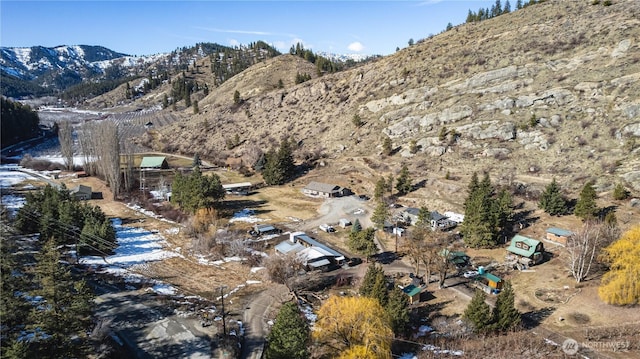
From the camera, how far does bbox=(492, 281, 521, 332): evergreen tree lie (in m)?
30.1

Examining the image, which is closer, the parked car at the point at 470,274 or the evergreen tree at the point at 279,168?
the parked car at the point at 470,274

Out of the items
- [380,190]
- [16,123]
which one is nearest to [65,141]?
[16,123]

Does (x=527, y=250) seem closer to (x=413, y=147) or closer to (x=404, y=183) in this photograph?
(x=404, y=183)

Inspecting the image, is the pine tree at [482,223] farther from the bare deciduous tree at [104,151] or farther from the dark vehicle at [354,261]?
the bare deciduous tree at [104,151]

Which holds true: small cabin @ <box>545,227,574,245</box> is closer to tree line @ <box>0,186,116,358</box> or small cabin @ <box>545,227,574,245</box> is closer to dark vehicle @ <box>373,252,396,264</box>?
dark vehicle @ <box>373,252,396,264</box>

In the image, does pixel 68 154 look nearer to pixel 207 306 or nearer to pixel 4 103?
pixel 4 103

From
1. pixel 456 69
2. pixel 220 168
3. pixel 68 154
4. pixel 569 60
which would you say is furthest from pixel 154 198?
pixel 569 60

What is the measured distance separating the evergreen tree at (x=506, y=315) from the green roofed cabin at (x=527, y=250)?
1527 centimetres

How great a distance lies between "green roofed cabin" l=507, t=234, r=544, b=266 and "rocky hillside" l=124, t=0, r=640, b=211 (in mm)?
18842

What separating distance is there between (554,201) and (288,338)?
46.7 metres

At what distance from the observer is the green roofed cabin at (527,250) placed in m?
43.2

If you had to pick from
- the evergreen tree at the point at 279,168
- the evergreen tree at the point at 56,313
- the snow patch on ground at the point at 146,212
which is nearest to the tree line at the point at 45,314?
the evergreen tree at the point at 56,313

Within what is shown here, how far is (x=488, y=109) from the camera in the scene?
78.8 metres

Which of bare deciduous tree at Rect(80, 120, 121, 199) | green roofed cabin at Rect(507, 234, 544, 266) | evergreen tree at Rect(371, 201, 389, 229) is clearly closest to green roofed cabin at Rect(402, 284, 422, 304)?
green roofed cabin at Rect(507, 234, 544, 266)
